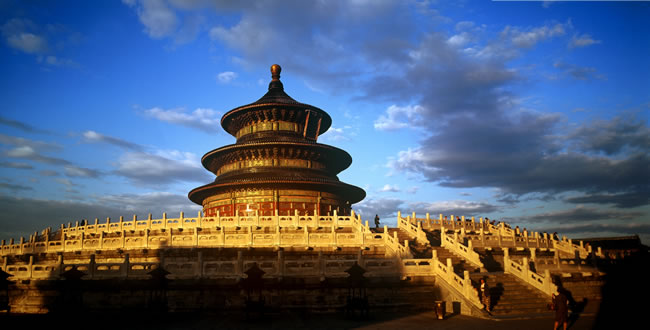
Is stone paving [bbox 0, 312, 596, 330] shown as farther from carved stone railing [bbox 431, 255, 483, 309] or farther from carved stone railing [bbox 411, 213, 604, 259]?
carved stone railing [bbox 411, 213, 604, 259]

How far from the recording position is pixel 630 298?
20.1m

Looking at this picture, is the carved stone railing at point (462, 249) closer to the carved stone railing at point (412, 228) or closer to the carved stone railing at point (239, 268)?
the carved stone railing at point (412, 228)

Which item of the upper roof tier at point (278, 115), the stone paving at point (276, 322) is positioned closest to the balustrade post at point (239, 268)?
the stone paving at point (276, 322)

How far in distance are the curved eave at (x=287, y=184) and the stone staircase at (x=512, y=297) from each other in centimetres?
2057

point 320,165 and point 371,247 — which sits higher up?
point 320,165

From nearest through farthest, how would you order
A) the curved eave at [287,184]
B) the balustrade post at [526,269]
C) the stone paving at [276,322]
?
1. the stone paving at [276,322]
2. the balustrade post at [526,269]
3. the curved eave at [287,184]

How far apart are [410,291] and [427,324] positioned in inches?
123

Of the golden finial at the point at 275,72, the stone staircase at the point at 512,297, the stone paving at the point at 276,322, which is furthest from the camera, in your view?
the golden finial at the point at 275,72

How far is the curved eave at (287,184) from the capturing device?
122 ft

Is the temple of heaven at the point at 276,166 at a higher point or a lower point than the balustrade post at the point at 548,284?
higher

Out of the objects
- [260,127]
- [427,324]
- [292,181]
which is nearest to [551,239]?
[427,324]

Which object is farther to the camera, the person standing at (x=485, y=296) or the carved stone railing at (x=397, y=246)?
the carved stone railing at (x=397, y=246)

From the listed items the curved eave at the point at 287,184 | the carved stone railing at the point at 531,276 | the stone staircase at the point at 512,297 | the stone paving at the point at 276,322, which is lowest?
the stone paving at the point at 276,322

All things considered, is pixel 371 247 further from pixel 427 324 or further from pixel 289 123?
pixel 289 123
